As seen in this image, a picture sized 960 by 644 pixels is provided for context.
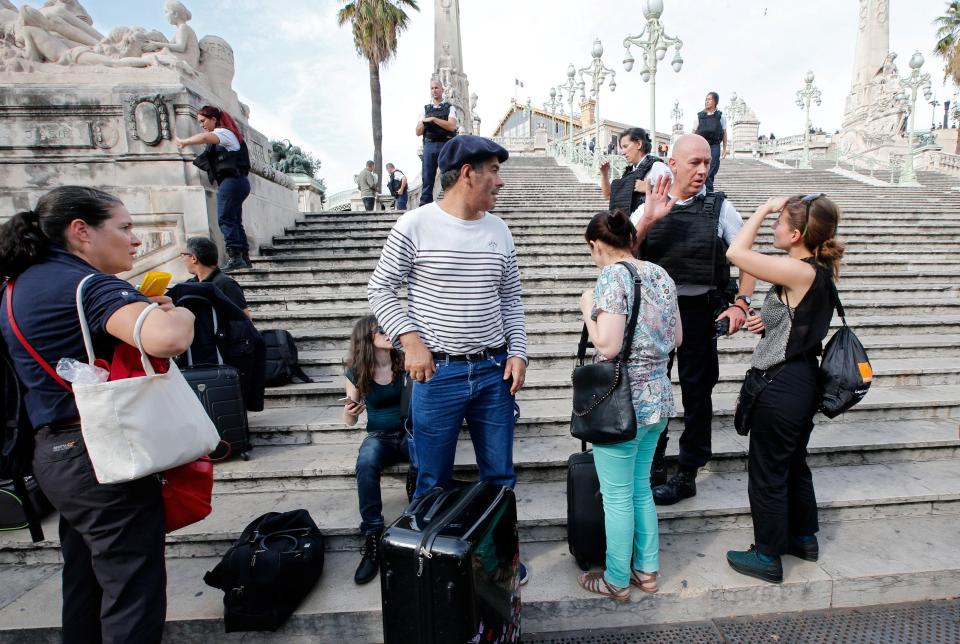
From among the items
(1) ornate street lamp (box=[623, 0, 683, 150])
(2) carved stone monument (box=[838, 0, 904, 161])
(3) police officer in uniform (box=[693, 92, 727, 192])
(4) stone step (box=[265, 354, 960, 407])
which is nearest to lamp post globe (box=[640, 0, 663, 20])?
(1) ornate street lamp (box=[623, 0, 683, 150])

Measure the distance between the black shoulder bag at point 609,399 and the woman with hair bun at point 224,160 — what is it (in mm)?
5436

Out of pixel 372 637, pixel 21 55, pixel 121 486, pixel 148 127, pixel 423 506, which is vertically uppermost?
pixel 21 55

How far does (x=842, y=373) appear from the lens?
7.33 ft

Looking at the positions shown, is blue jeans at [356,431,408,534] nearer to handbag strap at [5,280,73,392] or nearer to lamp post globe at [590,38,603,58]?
handbag strap at [5,280,73,392]

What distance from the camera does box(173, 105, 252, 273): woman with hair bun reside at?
18.5 ft

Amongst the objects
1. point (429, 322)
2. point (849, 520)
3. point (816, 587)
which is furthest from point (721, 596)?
point (429, 322)

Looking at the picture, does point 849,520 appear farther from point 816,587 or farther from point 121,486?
point 121,486

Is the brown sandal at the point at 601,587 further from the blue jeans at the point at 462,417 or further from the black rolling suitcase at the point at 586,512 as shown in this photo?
the blue jeans at the point at 462,417

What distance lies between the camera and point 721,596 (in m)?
2.47

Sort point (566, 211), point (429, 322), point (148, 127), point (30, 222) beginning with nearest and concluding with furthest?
1. point (30, 222)
2. point (429, 322)
3. point (148, 127)
4. point (566, 211)

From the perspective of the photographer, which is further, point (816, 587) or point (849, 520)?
point (849, 520)

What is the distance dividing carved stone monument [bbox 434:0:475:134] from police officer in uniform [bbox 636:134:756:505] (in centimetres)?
1947

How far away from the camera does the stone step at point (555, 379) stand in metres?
4.54

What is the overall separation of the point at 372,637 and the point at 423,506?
1057mm
